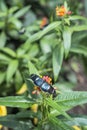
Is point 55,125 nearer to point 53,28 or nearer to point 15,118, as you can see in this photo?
point 15,118

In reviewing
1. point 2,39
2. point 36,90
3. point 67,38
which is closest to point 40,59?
point 67,38

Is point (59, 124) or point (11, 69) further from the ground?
point (11, 69)

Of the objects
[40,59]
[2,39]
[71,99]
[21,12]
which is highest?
[21,12]

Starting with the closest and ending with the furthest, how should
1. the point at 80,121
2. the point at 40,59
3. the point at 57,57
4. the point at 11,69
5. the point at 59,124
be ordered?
the point at 59,124 → the point at 80,121 → the point at 57,57 → the point at 40,59 → the point at 11,69

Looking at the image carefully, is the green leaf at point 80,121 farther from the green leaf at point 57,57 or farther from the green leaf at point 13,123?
the green leaf at point 57,57

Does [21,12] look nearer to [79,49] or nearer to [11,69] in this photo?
[11,69]

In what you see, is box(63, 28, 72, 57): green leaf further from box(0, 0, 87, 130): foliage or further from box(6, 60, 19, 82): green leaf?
box(6, 60, 19, 82): green leaf
